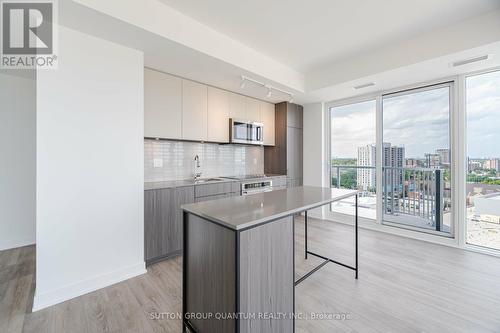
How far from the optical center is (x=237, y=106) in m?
4.04

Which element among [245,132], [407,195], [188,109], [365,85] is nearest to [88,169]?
[188,109]

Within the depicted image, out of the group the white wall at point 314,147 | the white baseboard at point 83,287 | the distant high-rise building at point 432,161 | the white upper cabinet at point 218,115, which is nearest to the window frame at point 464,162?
the distant high-rise building at point 432,161

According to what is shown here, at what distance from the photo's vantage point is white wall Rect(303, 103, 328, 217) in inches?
186

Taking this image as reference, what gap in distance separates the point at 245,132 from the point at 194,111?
104 centimetres

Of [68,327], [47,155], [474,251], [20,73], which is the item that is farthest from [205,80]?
[474,251]

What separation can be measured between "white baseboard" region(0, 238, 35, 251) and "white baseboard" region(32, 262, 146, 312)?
6.41 feet

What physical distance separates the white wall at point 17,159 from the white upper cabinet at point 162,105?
68.7 inches

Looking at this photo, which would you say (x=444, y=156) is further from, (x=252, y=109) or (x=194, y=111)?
(x=194, y=111)

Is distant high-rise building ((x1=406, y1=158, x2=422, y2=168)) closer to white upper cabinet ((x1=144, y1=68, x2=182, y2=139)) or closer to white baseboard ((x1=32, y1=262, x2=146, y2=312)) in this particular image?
white upper cabinet ((x1=144, y1=68, x2=182, y2=139))

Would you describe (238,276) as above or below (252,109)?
below

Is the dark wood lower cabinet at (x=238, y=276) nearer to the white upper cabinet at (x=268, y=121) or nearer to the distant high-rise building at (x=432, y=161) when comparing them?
the white upper cabinet at (x=268, y=121)

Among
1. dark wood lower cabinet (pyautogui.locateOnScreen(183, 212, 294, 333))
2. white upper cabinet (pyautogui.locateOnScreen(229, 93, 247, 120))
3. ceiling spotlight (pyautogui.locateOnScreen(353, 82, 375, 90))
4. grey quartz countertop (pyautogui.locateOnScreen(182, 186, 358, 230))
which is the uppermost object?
ceiling spotlight (pyautogui.locateOnScreen(353, 82, 375, 90))

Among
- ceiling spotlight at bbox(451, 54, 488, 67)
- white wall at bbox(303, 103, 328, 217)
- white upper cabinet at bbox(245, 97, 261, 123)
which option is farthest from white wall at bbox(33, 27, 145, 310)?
ceiling spotlight at bbox(451, 54, 488, 67)

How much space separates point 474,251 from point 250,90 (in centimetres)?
412
